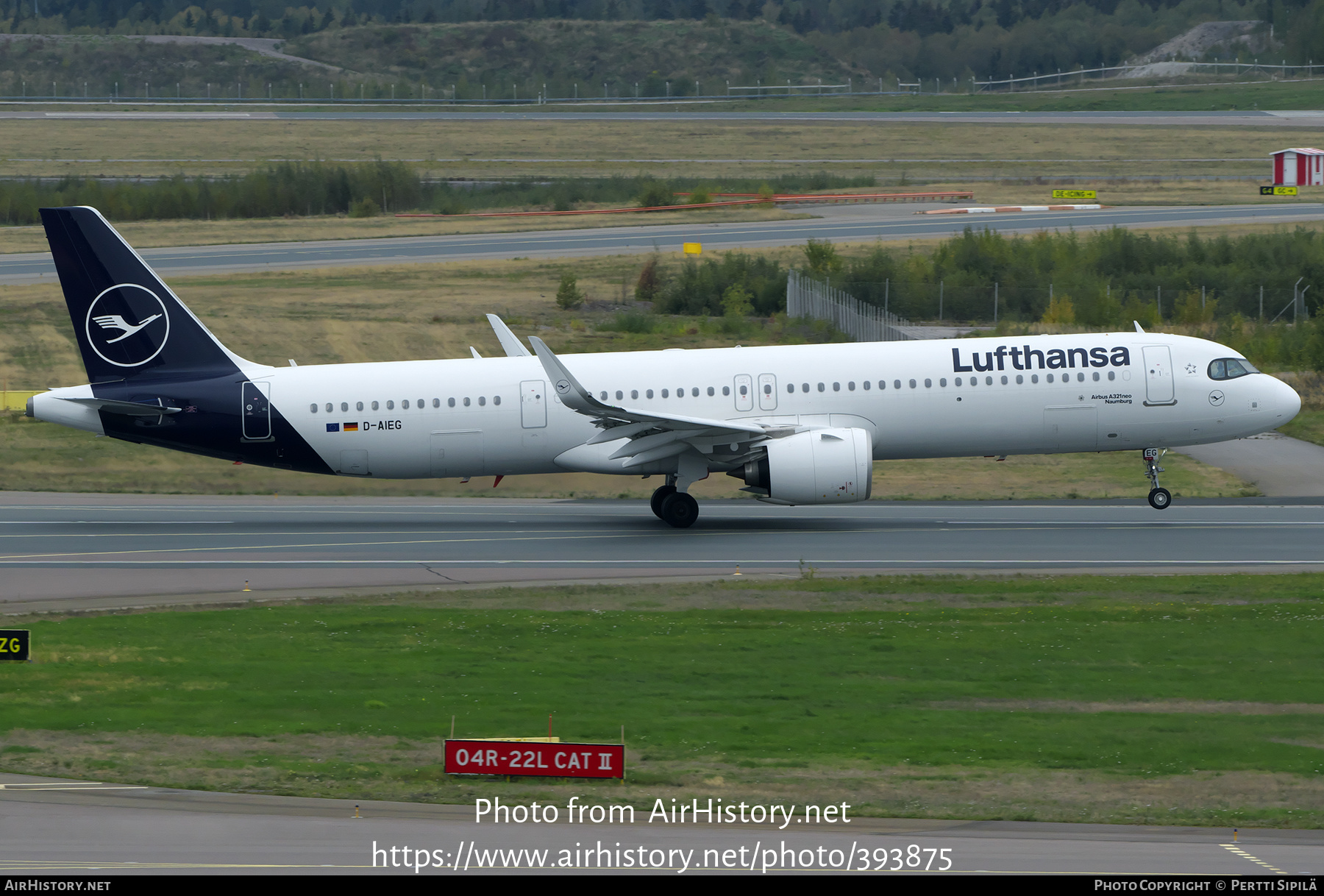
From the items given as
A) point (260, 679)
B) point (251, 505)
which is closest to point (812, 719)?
point (260, 679)

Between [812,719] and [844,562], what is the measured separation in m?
11.0

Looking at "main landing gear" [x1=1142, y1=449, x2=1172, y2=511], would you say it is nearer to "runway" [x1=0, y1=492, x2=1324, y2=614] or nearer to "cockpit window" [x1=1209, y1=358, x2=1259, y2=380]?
"runway" [x1=0, y1=492, x2=1324, y2=614]

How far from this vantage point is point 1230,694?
19781 millimetres

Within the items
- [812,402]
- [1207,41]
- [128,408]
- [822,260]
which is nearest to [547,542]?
[812,402]

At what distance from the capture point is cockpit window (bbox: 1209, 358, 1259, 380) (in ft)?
110

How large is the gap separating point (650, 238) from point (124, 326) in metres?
44.0

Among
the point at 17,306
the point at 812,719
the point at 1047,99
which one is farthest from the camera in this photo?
the point at 1047,99

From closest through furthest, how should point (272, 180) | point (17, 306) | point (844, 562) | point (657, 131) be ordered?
1. point (844, 562)
2. point (17, 306)
3. point (272, 180)
4. point (657, 131)

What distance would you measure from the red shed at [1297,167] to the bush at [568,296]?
172ft

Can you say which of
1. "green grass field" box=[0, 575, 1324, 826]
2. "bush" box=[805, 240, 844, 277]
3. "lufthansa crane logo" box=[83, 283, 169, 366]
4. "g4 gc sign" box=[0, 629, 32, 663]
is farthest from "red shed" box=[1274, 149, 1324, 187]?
"g4 gc sign" box=[0, 629, 32, 663]

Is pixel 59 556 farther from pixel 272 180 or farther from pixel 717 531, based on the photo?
pixel 272 180

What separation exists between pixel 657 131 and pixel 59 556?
97928 mm

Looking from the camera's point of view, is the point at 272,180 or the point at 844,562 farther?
the point at 272,180

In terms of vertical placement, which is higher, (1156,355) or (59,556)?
(1156,355)
